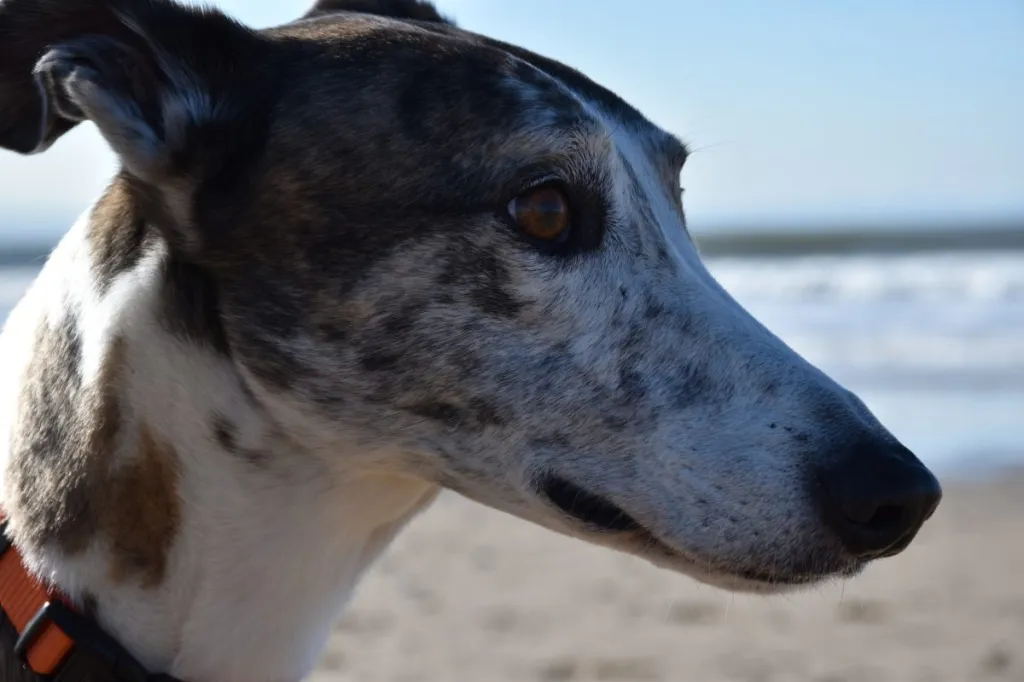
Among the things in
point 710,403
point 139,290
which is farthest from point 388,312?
point 710,403

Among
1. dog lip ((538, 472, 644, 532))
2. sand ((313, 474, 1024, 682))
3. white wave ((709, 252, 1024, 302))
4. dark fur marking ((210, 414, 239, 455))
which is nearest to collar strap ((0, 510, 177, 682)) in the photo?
dark fur marking ((210, 414, 239, 455))

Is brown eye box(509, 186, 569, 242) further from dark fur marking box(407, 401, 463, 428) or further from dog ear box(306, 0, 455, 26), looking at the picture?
dog ear box(306, 0, 455, 26)

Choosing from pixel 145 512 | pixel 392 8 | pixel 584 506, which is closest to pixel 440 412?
pixel 584 506

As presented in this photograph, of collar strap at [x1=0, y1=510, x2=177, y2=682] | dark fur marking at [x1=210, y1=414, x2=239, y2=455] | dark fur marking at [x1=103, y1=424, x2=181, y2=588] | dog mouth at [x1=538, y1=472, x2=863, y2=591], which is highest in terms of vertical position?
dog mouth at [x1=538, y1=472, x2=863, y2=591]

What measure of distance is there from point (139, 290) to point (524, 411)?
707 millimetres

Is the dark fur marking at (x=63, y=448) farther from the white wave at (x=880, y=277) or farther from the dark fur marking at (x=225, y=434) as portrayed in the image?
the white wave at (x=880, y=277)

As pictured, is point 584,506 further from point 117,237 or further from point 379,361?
point 117,237

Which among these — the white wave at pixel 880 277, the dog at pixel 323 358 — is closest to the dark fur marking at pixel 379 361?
the dog at pixel 323 358

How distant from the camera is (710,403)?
2295 mm

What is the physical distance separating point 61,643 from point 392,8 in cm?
176

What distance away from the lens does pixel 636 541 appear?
231 centimetres

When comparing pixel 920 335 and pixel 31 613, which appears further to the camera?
pixel 920 335

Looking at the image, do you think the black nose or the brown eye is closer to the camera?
the black nose

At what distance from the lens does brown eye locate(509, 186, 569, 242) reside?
233cm
